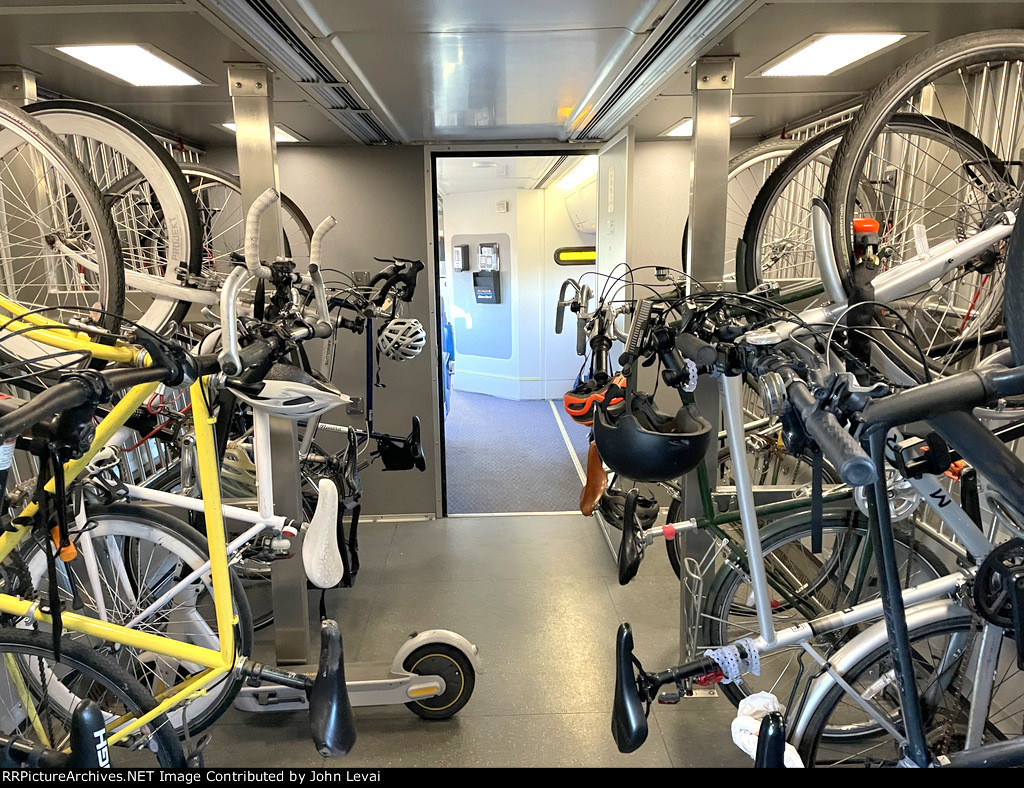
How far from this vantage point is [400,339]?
2.45 meters

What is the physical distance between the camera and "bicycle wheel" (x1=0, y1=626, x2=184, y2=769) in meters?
1.37

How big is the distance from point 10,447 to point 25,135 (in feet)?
3.56

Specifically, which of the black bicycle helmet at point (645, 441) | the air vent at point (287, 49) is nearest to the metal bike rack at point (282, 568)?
the air vent at point (287, 49)

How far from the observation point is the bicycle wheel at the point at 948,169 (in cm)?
161

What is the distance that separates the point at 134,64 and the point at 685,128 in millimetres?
2589

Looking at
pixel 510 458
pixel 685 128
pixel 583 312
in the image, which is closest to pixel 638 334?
pixel 583 312

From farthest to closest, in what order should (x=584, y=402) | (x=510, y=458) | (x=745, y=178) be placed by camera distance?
(x=510, y=458) → (x=745, y=178) → (x=584, y=402)

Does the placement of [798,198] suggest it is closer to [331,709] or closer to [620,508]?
[620,508]

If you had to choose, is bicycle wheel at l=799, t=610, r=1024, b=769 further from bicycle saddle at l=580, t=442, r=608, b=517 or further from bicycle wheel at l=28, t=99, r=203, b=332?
bicycle wheel at l=28, t=99, r=203, b=332

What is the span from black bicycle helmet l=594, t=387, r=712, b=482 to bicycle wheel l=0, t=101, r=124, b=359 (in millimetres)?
1194

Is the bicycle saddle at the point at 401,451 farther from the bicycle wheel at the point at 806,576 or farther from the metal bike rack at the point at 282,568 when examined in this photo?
the bicycle wheel at the point at 806,576

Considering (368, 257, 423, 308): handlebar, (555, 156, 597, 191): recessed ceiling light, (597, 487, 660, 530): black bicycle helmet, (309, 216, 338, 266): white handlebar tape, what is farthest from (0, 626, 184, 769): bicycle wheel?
(555, 156, 597, 191): recessed ceiling light

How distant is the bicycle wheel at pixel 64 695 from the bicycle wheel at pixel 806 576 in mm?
1490

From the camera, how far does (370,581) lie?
10.3 feet
